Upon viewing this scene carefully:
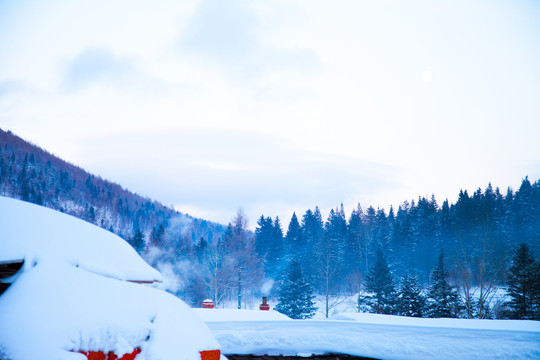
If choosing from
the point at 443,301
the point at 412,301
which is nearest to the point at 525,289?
the point at 443,301

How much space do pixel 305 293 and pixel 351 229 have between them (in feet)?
79.8

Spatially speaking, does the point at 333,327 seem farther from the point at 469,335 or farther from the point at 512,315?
the point at 512,315

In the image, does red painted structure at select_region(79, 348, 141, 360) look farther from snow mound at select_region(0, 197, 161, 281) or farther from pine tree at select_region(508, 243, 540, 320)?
pine tree at select_region(508, 243, 540, 320)

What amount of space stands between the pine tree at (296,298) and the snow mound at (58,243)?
25370mm

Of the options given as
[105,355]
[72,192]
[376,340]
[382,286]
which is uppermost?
[72,192]

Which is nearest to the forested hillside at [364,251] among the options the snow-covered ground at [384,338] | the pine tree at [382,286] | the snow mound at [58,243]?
the pine tree at [382,286]

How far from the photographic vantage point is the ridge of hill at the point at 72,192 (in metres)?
67.3

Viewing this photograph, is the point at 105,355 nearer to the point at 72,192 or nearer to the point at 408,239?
the point at 408,239

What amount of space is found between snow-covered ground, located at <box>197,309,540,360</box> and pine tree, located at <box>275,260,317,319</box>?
22.8 m

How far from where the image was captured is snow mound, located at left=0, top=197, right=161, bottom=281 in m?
2.71

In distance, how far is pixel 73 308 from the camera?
94.7 inches

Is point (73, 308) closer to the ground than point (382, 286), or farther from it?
farther from it

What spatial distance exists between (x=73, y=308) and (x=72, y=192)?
85.2 meters

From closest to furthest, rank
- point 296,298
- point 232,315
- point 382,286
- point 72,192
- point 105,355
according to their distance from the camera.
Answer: point 105,355
point 232,315
point 382,286
point 296,298
point 72,192
